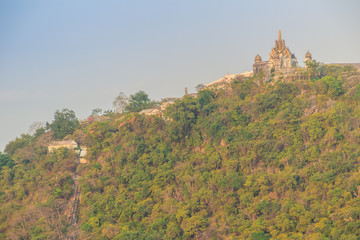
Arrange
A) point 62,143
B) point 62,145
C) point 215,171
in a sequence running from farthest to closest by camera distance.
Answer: point 62,143
point 62,145
point 215,171

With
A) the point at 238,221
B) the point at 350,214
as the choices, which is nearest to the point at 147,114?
the point at 238,221

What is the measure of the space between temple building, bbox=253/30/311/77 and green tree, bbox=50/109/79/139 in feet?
49.6

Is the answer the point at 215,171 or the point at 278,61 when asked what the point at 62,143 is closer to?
the point at 215,171

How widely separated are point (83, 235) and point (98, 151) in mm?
9063

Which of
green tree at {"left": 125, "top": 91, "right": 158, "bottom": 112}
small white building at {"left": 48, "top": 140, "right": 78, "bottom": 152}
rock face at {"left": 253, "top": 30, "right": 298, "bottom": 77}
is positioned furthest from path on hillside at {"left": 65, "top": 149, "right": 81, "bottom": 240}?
rock face at {"left": 253, "top": 30, "right": 298, "bottom": 77}

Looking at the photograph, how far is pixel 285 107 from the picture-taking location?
3978 centimetres

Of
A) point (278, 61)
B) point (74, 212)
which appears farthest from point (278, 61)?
point (74, 212)

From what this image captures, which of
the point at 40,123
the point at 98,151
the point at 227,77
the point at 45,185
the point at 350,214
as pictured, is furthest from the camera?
the point at 40,123

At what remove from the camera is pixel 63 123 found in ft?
161

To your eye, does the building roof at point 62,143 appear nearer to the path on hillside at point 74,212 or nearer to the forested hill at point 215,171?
the forested hill at point 215,171

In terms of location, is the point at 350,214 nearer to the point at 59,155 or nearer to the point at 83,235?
the point at 83,235

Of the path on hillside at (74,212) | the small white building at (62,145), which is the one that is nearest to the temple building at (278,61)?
the small white building at (62,145)

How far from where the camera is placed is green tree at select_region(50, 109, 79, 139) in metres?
48.6

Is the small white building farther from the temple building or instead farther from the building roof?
the temple building
